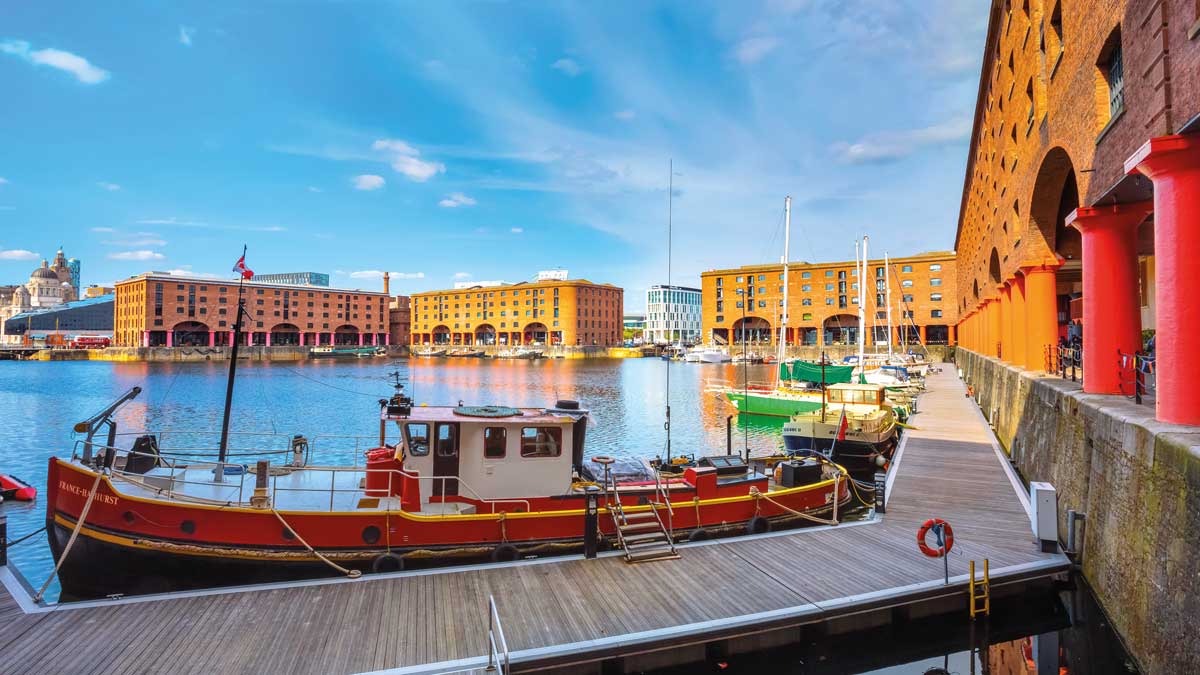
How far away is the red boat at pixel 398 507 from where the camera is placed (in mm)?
11117

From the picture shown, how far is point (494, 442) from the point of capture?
1313 cm

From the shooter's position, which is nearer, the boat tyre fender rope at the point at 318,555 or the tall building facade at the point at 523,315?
the boat tyre fender rope at the point at 318,555

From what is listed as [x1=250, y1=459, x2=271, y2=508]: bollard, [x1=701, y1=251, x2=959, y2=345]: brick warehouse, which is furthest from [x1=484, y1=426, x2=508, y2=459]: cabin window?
[x1=701, y1=251, x2=959, y2=345]: brick warehouse

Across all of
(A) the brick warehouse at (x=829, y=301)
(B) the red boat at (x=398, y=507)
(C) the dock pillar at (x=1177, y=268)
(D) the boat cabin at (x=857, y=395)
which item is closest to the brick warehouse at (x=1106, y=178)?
(C) the dock pillar at (x=1177, y=268)

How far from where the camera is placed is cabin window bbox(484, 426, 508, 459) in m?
13.1

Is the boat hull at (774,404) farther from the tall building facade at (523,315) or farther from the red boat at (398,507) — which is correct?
the tall building facade at (523,315)

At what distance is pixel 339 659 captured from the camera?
795cm

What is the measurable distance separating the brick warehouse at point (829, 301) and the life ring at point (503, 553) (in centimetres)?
9405

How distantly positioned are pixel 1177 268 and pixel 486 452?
12684 millimetres

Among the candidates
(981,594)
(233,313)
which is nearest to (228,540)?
(981,594)

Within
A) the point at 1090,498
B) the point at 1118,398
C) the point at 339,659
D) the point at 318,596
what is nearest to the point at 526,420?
the point at 318,596

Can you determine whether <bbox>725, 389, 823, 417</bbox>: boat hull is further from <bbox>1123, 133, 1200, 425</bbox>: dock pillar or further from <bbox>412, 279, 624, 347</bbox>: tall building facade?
<bbox>412, 279, 624, 347</bbox>: tall building facade

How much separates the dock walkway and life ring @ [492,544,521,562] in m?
A: 0.90

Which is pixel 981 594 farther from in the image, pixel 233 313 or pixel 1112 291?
pixel 233 313
